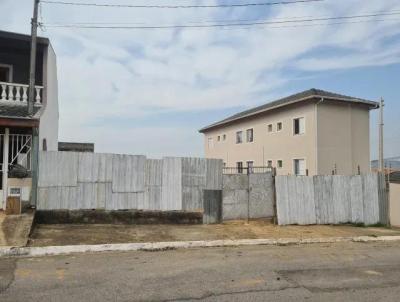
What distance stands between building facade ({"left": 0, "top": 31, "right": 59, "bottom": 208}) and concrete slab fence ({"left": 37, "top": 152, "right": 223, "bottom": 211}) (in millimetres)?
606

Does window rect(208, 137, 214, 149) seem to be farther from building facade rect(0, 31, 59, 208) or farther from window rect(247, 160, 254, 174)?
building facade rect(0, 31, 59, 208)

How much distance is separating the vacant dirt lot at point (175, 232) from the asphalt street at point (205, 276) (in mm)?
1240

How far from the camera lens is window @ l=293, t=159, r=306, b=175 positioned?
26.9 meters

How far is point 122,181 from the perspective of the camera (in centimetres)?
1238

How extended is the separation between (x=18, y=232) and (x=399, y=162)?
112ft

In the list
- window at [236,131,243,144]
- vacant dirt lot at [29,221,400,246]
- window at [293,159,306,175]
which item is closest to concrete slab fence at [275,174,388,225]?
vacant dirt lot at [29,221,400,246]

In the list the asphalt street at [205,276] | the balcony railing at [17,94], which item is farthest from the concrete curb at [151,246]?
the balcony railing at [17,94]

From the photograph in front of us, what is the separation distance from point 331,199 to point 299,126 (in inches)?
546

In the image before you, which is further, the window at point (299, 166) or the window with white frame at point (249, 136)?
the window with white frame at point (249, 136)

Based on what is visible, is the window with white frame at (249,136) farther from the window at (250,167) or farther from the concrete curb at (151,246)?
the concrete curb at (151,246)

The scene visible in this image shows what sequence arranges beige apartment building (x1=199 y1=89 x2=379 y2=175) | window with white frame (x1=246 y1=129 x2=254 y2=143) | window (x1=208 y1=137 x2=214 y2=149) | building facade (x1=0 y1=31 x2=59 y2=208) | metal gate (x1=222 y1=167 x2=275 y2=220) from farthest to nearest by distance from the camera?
1. window (x1=208 y1=137 x2=214 y2=149)
2. window with white frame (x1=246 y1=129 x2=254 y2=143)
3. beige apartment building (x1=199 y1=89 x2=379 y2=175)
4. metal gate (x1=222 y1=167 x2=275 y2=220)
5. building facade (x1=0 y1=31 x2=59 y2=208)

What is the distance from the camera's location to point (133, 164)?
12539 mm

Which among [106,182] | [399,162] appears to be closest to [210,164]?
[106,182]

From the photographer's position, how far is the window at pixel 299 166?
26.9 metres
